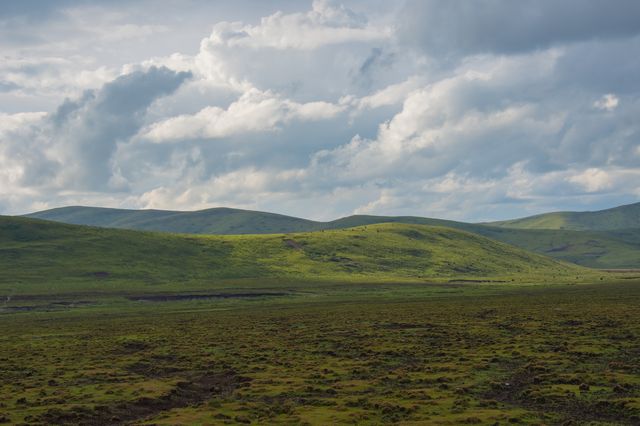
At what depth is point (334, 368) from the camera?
183 ft

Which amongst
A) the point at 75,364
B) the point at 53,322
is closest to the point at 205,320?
the point at 53,322

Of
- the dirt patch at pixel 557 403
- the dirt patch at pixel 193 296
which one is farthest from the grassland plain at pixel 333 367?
the dirt patch at pixel 193 296

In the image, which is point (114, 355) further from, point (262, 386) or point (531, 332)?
point (531, 332)

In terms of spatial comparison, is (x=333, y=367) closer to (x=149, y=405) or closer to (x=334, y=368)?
(x=334, y=368)

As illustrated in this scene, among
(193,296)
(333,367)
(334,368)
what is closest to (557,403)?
(334,368)

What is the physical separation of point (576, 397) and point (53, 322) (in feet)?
310

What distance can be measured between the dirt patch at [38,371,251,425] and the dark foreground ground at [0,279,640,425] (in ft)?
0.45

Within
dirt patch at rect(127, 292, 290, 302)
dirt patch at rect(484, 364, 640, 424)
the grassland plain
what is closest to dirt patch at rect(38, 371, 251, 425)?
the grassland plain

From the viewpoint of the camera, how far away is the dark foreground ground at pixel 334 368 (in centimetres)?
3894

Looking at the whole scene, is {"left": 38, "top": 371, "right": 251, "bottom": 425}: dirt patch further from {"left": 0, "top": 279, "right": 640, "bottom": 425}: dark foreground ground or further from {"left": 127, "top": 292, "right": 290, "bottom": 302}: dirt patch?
{"left": 127, "top": 292, "right": 290, "bottom": 302}: dirt patch

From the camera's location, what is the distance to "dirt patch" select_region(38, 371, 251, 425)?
3916cm

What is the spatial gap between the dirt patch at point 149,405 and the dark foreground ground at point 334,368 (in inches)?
5.4

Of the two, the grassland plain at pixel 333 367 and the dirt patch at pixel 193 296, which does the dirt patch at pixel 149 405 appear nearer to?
the grassland plain at pixel 333 367

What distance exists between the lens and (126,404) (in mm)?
43156
